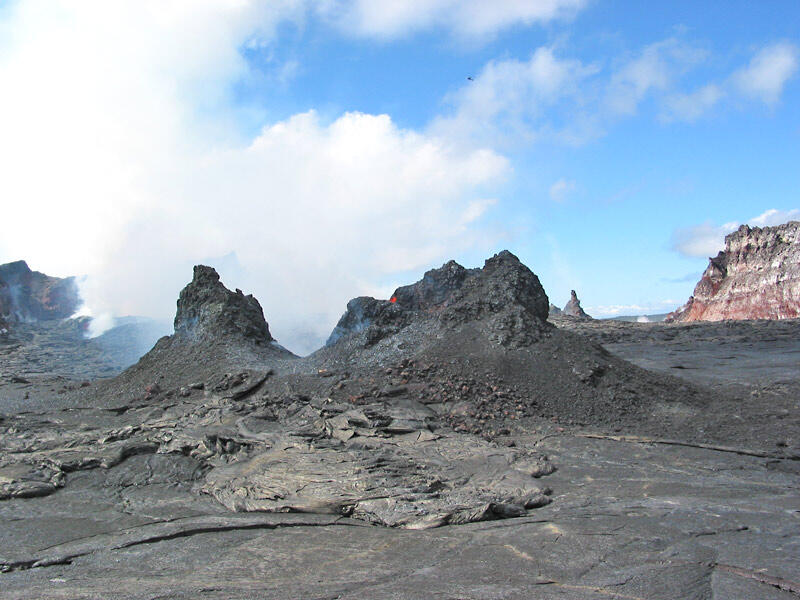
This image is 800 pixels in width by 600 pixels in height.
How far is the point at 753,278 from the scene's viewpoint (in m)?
46.7

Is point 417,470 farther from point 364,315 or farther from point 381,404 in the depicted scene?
point 364,315

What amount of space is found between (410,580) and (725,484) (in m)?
4.77

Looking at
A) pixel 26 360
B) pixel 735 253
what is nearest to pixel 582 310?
pixel 735 253

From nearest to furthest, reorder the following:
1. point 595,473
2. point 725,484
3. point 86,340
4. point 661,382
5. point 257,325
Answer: point 725,484
point 595,473
point 661,382
point 257,325
point 86,340

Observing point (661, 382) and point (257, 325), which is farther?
point (257, 325)

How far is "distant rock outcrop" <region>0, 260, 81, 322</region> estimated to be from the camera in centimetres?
4847

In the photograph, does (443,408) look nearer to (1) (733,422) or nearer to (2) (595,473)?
(2) (595,473)

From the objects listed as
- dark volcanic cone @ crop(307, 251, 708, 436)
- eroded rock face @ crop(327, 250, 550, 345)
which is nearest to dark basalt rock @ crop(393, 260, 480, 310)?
eroded rock face @ crop(327, 250, 550, 345)

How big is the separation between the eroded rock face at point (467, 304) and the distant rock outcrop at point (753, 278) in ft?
122

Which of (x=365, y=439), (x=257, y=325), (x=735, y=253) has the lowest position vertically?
(x=365, y=439)

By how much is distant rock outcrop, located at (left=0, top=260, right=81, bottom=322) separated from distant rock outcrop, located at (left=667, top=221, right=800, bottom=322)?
2466 inches

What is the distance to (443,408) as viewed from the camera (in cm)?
1049

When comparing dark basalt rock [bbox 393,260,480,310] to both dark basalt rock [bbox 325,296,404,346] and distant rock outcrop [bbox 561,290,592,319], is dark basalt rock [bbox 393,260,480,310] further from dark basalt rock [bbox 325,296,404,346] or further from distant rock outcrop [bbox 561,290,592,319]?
distant rock outcrop [bbox 561,290,592,319]

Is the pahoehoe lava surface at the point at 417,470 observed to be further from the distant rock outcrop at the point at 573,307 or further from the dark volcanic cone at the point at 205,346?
the distant rock outcrop at the point at 573,307
